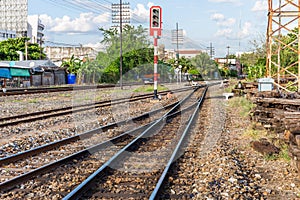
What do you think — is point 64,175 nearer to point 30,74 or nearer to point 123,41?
point 30,74

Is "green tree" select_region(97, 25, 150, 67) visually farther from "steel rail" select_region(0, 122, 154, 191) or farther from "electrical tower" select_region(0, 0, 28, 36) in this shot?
"steel rail" select_region(0, 122, 154, 191)

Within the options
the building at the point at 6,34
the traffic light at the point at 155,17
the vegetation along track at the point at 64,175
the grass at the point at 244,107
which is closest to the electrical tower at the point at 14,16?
the building at the point at 6,34

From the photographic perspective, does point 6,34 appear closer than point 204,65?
Yes

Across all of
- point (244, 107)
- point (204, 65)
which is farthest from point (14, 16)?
point (244, 107)

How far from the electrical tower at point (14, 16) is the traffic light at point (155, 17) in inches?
2789

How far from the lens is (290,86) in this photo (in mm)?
18656

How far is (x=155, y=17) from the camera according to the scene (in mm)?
19750

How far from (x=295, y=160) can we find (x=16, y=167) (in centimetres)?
481

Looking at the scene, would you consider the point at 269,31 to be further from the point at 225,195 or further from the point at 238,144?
the point at 225,195

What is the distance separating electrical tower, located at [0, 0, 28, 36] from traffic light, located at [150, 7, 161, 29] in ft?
232

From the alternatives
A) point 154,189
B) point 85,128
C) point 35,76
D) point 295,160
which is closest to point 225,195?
point 154,189

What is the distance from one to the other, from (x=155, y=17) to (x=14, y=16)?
3113 inches

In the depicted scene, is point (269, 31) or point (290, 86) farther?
point (290, 86)

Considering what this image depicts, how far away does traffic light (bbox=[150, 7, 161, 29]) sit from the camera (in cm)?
1962
